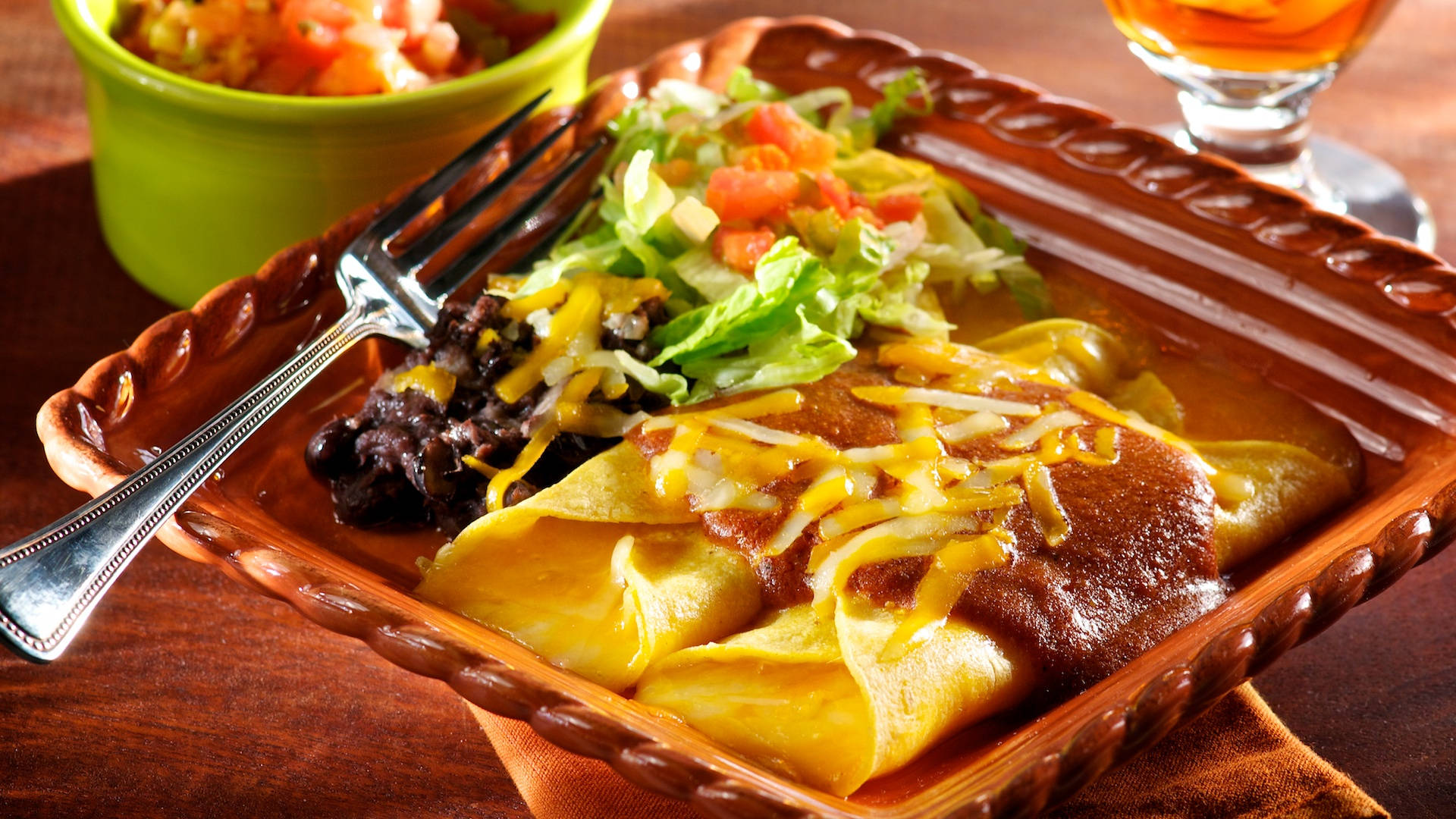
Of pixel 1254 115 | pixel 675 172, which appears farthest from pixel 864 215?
pixel 1254 115

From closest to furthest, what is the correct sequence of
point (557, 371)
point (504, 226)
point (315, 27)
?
point (557, 371)
point (504, 226)
point (315, 27)

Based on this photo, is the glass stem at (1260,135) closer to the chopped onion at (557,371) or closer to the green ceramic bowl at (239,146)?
the green ceramic bowl at (239,146)

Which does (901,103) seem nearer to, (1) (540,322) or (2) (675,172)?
(2) (675,172)

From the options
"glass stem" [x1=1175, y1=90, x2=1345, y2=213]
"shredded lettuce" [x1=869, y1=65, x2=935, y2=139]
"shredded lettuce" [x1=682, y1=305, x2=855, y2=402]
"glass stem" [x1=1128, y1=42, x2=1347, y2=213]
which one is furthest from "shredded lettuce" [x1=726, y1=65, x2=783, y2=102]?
"glass stem" [x1=1175, y1=90, x2=1345, y2=213]

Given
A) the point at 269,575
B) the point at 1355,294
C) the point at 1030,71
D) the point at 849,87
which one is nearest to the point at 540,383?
the point at 269,575

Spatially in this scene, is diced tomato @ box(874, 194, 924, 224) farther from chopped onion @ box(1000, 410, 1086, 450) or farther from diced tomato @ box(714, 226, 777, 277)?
chopped onion @ box(1000, 410, 1086, 450)

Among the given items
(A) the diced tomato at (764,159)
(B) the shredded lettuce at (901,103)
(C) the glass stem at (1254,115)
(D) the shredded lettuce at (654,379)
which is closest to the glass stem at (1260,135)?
(C) the glass stem at (1254,115)
